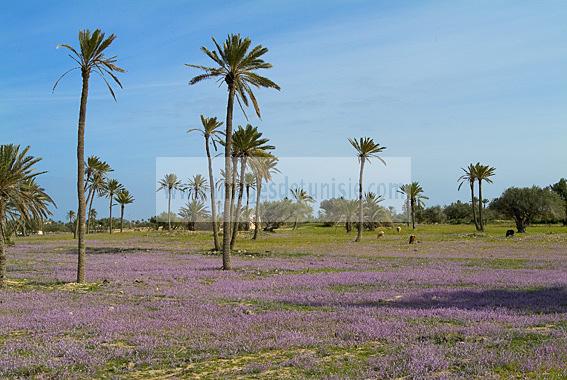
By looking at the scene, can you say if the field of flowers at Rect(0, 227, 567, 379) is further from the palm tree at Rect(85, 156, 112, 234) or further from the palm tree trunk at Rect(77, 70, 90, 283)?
the palm tree at Rect(85, 156, 112, 234)

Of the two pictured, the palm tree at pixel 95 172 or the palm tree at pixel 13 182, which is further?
the palm tree at pixel 95 172

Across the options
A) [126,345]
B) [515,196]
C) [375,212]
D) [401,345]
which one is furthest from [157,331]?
[375,212]

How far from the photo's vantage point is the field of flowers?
27.4 feet

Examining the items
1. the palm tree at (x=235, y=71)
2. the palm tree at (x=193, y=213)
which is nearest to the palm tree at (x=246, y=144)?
the palm tree at (x=235, y=71)

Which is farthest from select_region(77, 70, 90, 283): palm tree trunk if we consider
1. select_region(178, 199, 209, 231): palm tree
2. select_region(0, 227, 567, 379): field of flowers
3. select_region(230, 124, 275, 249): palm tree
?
select_region(178, 199, 209, 231): palm tree

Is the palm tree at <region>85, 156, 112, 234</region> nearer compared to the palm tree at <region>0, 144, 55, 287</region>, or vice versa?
the palm tree at <region>0, 144, 55, 287</region>

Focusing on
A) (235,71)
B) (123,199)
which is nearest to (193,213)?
(123,199)

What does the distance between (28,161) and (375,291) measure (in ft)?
47.9

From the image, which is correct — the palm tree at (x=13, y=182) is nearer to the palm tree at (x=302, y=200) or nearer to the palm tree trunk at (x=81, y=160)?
the palm tree trunk at (x=81, y=160)

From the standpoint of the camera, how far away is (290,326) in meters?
11.8

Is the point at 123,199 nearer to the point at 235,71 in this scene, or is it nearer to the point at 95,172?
the point at 95,172

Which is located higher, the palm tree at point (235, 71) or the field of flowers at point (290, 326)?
the palm tree at point (235, 71)

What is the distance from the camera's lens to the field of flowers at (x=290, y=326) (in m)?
8.36

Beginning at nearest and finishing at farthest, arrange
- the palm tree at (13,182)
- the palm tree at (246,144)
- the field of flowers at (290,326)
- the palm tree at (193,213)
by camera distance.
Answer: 1. the field of flowers at (290,326)
2. the palm tree at (13,182)
3. the palm tree at (246,144)
4. the palm tree at (193,213)
